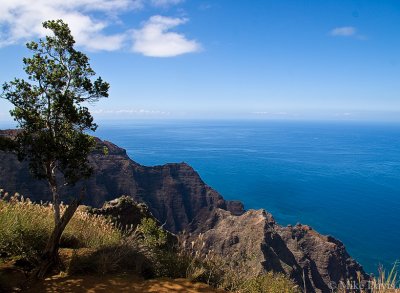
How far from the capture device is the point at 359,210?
152500mm

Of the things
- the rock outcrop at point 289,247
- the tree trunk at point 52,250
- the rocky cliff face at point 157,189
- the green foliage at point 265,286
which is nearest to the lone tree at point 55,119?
the tree trunk at point 52,250

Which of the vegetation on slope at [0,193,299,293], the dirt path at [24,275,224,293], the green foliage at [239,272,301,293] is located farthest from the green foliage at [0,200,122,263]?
the green foliage at [239,272,301,293]

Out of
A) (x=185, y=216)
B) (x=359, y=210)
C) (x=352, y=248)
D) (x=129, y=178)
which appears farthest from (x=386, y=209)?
(x=129, y=178)

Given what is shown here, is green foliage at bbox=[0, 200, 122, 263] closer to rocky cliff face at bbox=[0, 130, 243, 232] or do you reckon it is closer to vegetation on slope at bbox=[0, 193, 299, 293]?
vegetation on slope at bbox=[0, 193, 299, 293]

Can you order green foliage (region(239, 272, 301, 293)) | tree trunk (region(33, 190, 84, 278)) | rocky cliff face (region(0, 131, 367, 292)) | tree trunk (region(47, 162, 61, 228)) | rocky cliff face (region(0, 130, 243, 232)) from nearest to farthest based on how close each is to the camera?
tree trunk (region(33, 190, 84, 278)) < green foliage (region(239, 272, 301, 293)) < tree trunk (region(47, 162, 61, 228)) < rocky cliff face (region(0, 131, 367, 292)) < rocky cliff face (region(0, 130, 243, 232))

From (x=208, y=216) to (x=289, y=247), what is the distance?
1869 inches

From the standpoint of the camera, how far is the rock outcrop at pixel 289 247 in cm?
6328

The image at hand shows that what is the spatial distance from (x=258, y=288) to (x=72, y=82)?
277 inches

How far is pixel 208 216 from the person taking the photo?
12131 centimetres

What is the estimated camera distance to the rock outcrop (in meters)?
63.3

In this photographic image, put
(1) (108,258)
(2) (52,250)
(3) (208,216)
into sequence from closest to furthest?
(2) (52,250) < (1) (108,258) < (3) (208,216)

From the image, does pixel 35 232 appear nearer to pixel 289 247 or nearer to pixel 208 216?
pixel 289 247

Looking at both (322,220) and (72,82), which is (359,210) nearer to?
(322,220)

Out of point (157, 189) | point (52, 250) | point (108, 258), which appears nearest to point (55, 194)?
point (52, 250)
